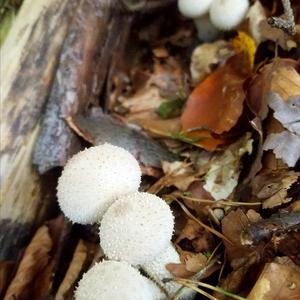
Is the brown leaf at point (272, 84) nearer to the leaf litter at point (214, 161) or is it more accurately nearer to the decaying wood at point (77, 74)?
the leaf litter at point (214, 161)

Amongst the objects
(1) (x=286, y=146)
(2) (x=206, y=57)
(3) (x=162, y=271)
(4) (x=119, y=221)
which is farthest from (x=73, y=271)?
(2) (x=206, y=57)

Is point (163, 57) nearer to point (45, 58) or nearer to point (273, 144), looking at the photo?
point (45, 58)

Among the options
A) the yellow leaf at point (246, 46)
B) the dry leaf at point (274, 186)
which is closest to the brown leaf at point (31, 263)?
the dry leaf at point (274, 186)

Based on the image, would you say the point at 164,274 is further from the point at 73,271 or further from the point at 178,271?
the point at 73,271

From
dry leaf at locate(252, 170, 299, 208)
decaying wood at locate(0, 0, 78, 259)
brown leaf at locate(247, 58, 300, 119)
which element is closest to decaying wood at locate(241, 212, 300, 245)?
dry leaf at locate(252, 170, 299, 208)

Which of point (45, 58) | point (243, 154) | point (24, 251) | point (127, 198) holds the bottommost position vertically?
point (24, 251)

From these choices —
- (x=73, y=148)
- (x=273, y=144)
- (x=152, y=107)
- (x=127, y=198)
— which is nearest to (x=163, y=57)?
(x=152, y=107)
